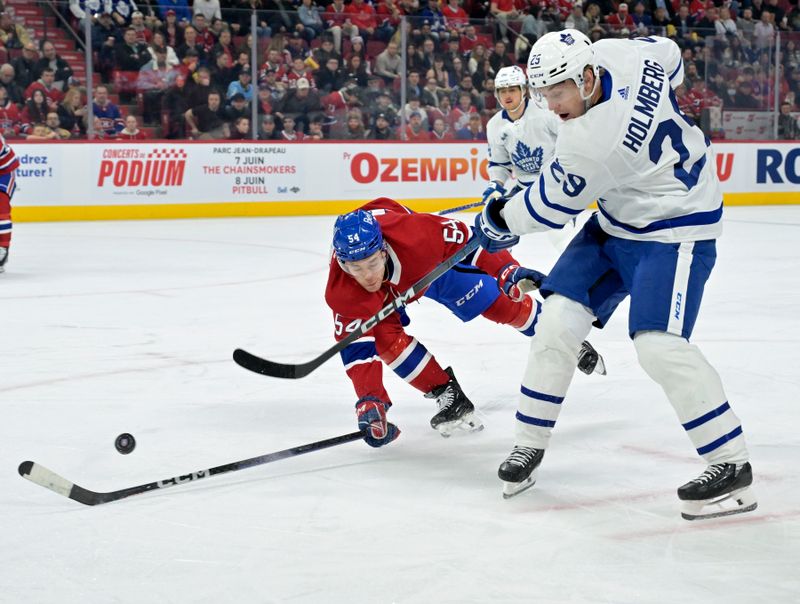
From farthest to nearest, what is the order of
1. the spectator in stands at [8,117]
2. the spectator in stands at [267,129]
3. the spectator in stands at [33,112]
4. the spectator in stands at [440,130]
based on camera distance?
1. the spectator in stands at [440,130]
2. the spectator in stands at [267,129]
3. the spectator in stands at [33,112]
4. the spectator in stands at [8,117]

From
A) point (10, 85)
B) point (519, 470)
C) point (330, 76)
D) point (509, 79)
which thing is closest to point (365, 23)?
point (330, 76)

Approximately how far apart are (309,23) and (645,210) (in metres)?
8.82

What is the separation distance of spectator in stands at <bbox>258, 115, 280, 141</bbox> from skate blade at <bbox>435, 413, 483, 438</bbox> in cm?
779

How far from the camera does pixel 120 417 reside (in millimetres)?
3240

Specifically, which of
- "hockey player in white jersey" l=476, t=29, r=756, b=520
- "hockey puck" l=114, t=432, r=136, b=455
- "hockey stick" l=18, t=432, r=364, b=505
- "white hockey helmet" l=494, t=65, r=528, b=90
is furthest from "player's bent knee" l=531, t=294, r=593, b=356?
"white hockey helmet" l=494, t=65, r=528, b=90

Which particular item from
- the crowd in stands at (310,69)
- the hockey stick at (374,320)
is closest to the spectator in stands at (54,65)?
the crowd in stands at (310,69)

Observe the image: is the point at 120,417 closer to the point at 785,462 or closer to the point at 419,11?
the point at 785,462

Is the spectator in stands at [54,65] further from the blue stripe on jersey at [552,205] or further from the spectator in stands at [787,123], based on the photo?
the blue stripe on jersey at [552,205]

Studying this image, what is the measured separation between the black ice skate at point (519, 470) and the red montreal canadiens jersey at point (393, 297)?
19.4 inches

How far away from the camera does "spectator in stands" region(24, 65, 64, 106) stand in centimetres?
962

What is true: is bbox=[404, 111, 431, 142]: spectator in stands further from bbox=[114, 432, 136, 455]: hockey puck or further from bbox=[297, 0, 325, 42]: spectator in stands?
bbox=[114, 432, 136, 455]: hockey puck

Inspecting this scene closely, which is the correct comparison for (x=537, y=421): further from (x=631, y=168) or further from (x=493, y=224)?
(x=631, y=168)

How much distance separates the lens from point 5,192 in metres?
6.79

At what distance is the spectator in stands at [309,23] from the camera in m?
10.7
